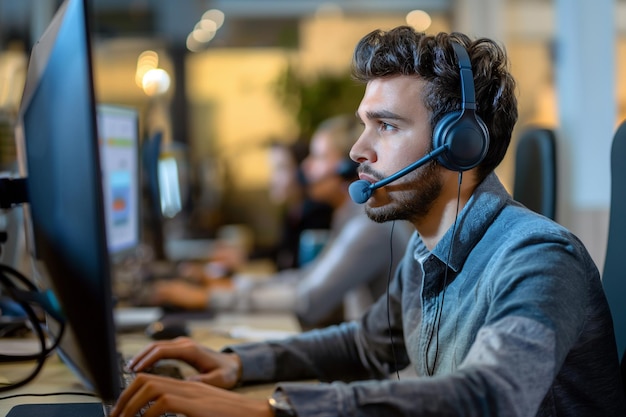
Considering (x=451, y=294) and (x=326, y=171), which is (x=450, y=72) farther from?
(x=326, y=171)

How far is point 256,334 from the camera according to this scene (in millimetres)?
1696

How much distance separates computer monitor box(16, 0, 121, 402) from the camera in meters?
0.75

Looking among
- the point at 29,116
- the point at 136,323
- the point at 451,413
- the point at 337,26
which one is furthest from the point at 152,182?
the point at 337,26

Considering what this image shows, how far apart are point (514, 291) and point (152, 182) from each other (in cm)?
174

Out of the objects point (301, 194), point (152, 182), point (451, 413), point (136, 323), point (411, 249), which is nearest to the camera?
point (451, 413)

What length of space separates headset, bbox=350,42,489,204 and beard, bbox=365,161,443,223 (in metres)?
0.02

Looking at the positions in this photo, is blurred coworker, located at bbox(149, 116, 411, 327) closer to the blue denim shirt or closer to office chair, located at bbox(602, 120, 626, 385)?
the blue denim shirt

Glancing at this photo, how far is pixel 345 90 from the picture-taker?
561 centimetres

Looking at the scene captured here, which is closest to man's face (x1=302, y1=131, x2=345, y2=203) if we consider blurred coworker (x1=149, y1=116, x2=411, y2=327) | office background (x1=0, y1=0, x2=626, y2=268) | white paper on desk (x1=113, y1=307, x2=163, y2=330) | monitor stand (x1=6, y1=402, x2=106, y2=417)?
blurred coworker (x1=149, y1=116, x2=411, y2=327)

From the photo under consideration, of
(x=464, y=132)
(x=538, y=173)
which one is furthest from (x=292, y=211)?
(x=464, y=132)

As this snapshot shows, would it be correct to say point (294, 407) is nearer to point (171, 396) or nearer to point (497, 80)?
point (171, 396)

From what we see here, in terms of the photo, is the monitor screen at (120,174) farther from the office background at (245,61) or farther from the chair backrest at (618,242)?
the office background at (245,61)

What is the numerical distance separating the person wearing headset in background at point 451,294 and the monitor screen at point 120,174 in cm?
85

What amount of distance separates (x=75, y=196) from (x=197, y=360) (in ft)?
1.67
